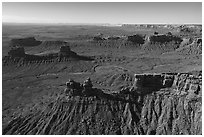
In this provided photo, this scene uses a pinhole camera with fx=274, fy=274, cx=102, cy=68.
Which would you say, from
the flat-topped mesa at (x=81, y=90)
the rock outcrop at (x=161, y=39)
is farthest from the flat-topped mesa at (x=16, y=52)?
the rock outcrop at (x=161, y=39)

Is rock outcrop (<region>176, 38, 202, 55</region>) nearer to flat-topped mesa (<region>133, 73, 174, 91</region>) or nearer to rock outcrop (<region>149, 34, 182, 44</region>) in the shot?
rock outcrop (<region>149, 34, 182, 44</region>)

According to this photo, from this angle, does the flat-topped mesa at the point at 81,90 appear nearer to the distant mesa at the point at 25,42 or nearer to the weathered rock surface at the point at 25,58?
the weathered rock surface at the point at 25,58

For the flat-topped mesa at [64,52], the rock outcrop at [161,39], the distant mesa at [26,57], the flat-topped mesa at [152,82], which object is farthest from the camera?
the rock outcrop at [161,39]

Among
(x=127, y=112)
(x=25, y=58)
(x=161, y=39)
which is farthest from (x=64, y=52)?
(x=127, y=112)

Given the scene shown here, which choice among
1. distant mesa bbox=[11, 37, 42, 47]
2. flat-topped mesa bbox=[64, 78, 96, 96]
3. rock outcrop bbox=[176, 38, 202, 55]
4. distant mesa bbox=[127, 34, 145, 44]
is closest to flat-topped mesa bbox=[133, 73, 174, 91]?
flat-topped mesa bbox=[64, 78, 96, 96]

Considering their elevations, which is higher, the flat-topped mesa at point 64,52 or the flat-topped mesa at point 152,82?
the flat-topped mesa at point 152,82

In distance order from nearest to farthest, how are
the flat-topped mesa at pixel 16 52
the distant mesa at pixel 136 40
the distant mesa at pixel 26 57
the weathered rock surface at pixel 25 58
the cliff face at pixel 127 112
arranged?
the cliff face at pixel 127 112 → the weathered rock surface at pixel 25 58 → the distant mesa at pixel 26 57 → the flat-topped mesa at pixel 16 52 → the distant mesa at pixel 136 40

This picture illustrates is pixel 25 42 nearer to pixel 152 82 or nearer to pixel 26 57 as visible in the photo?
pixel 26 57

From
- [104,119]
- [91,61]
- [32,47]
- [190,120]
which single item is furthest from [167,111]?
[32,47]

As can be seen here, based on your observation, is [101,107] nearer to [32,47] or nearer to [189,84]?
[189,84]
